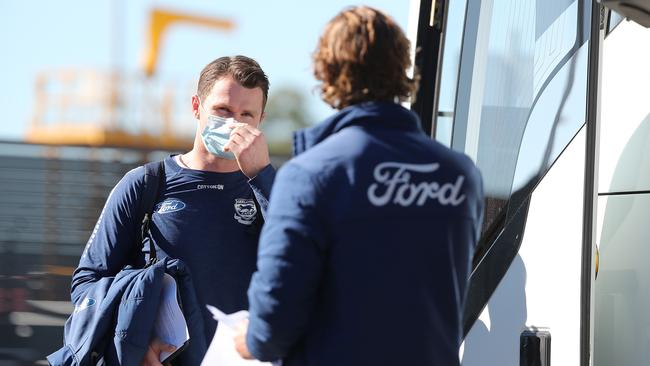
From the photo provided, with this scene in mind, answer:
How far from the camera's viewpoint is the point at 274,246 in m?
1.54

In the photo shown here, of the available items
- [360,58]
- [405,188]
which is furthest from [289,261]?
[360,58]

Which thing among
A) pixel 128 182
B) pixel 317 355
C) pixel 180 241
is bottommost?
pixel 317 355

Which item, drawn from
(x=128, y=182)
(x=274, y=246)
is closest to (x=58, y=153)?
(x=128, y=182)

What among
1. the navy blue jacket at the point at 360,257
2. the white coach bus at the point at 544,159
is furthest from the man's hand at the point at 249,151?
the navy blue jacket at the point at 360,257

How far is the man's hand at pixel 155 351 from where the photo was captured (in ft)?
7.50

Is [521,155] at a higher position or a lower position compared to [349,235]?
higher

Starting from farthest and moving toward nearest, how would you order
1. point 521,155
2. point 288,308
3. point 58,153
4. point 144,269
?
point 58,153 → point 521,155 → point 144,269 → point 288,308

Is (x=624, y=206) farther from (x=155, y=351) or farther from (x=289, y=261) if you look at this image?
(x=289, y=261)

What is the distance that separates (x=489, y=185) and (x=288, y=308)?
1.33 meters

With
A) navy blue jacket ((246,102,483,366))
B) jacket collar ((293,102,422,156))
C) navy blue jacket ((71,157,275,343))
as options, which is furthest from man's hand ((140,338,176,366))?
jacket collar ((293,102,422,156))

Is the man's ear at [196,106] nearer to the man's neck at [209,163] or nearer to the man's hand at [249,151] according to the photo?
the man's neck at [209,163]

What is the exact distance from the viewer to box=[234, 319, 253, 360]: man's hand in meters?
1.68

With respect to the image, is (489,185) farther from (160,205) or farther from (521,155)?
(160,205)

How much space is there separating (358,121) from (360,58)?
0.11 meters
